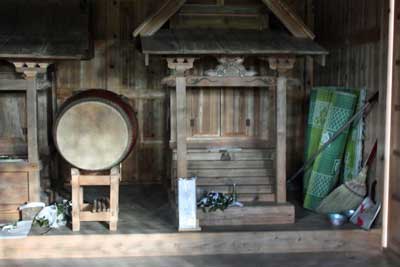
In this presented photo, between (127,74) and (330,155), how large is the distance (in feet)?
10.2

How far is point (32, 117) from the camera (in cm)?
638

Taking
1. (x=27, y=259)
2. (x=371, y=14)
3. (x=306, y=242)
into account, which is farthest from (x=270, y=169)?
(x=27, y=259)

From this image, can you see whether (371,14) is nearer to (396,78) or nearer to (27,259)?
(396,78)

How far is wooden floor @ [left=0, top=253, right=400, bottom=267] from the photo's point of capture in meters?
5.70

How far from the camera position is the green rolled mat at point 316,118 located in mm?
7172

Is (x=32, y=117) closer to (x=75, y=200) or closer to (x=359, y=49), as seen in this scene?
(x=75, y=200)

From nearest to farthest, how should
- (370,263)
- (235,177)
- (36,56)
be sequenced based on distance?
(370,263) < (36,56) < (235,177)

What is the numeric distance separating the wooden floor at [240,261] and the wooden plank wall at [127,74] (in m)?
2.78

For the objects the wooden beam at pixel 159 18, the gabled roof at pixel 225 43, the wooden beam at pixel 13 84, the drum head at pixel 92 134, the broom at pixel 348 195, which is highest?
the wooden beam at pixel 159 18

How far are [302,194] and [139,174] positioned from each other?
7.69ft

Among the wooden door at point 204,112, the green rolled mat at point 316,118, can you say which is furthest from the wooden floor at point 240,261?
the wooden door at point 204,112

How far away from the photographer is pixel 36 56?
6.18 metres

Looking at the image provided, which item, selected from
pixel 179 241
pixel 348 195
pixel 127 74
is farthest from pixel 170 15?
pixel 348 195

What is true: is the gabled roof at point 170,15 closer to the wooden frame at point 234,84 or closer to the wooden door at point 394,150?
the wooden frame at point 234,84
